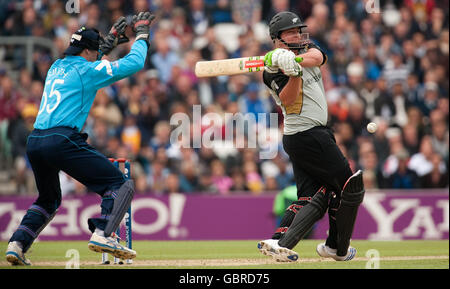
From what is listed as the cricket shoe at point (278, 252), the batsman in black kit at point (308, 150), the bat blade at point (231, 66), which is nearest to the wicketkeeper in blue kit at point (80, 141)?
the bat blade at point (231, 66)

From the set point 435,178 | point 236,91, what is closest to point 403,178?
point 435,178

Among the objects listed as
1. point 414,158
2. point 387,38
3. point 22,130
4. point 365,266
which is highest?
point 387,38

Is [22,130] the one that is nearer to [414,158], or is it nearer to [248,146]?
[248,146]

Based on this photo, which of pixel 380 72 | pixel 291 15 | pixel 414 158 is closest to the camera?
pixel 291 15

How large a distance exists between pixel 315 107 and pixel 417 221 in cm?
694

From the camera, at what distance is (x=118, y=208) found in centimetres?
801

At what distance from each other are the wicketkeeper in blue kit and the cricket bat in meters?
0.65

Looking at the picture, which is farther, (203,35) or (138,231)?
(203,35)

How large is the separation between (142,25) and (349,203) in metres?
2.85

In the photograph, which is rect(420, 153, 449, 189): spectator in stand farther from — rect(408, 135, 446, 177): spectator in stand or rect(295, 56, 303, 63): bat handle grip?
rect(295, 56, 303, 63): bat handle grip

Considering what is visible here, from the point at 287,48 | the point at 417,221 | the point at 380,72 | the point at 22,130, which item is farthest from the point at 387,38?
the point at 287,48

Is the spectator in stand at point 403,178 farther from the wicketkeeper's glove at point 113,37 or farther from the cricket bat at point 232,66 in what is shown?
the wicketkeeper's glove at point 113,37

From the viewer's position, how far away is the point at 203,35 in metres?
18.7

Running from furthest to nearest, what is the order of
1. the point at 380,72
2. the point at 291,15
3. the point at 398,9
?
the point at 398,9 < the point at 380,72 < the point at 291,15
